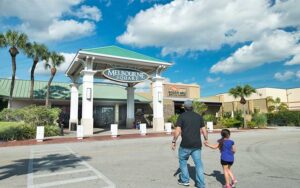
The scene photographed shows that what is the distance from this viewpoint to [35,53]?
27797mm

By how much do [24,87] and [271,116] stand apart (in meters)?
35.6

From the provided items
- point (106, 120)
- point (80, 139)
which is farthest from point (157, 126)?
point (106, 120)

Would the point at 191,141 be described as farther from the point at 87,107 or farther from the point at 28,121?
the point at 28,121

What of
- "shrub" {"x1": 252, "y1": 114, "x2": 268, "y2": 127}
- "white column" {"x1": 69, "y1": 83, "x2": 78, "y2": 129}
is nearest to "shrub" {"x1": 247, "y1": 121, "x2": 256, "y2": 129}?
"shrub" {"x1": 252, "y1": 114, "x2": 268, "y2": 127}

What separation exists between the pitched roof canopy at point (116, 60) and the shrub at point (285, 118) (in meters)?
23.9

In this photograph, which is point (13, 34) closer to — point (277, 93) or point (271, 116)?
point (271, 116)

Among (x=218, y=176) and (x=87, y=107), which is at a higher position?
(x=87, y=107)

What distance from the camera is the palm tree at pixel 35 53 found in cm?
2752

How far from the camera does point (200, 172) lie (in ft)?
17.8

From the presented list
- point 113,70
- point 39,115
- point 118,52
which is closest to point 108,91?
point 118,52

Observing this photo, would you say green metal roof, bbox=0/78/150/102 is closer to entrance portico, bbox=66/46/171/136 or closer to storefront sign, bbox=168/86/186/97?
entrance portico, bbox=66/46/171/136

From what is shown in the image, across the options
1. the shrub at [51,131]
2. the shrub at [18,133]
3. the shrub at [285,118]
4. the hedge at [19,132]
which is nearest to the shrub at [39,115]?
the shrub at [51,131]

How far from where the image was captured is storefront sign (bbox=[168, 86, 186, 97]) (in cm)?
4019

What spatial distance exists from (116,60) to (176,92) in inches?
806
